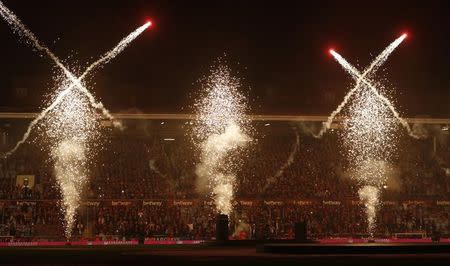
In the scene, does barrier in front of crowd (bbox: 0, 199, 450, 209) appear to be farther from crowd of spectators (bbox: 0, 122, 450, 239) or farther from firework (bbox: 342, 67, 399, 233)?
firework (bbox: 342, 67, 399, 233)

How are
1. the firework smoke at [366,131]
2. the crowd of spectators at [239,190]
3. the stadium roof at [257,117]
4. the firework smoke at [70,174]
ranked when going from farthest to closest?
the firework smoke at [366,131]
the stadium roof at [257,117]
the firework smoke at [70,174]
the crowd of spectators at [239,190]

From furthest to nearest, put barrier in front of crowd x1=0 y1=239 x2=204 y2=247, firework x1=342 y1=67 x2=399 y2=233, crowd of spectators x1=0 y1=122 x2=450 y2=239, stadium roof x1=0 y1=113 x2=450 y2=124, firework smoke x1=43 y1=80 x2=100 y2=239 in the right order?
firework x1=342 y1=67 x2=399 y2=233, stadium roof x1=0 y1=113 x2=450 y2=124, firework smoke x1=43 y1=80 x2=100 y2=239, crowd of spectators x1=0 y1=122 x2=450 y2=239, barrier in front of crowd x1=0 y1=239 x2=204 y2=247

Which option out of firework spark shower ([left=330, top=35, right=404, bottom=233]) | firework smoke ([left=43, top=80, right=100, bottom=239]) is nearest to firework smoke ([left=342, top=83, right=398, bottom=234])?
firework spark shower ([left=330, top=35, right=404, bottom=233])

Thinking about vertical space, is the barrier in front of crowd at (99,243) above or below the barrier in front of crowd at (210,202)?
below

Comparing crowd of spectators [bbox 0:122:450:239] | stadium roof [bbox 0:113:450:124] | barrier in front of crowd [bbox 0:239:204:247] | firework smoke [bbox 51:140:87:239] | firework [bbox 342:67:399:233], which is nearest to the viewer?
barrier in front of crowd [bbox 0:239:204:247]

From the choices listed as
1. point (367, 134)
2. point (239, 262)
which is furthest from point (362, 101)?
point (239, 262)

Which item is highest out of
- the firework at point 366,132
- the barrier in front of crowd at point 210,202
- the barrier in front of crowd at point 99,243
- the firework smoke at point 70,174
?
the firework at point 366,132

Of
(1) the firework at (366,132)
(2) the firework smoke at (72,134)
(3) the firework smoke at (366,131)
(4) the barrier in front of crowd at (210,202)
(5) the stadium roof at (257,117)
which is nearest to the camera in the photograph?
(4) the barrier in front of crowd at (210,202)

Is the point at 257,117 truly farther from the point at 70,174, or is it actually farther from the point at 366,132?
the point at 70,174

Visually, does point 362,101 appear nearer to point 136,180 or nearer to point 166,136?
point 166,136

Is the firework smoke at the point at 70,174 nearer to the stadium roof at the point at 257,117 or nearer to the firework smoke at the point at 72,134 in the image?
the firework smoke at the point at 72,134

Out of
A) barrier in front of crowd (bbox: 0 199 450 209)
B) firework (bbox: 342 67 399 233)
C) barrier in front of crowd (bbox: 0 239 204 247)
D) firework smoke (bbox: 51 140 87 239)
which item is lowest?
barrier in front of crowd (bbox: 0 239 204 247)

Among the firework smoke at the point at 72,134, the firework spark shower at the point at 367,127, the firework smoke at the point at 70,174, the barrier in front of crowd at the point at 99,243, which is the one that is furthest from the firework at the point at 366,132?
the firework smoke at the point at 70,174

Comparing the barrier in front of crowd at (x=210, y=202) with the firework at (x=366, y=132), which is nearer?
the barrier in front of crowd at (x=210, y=202)
